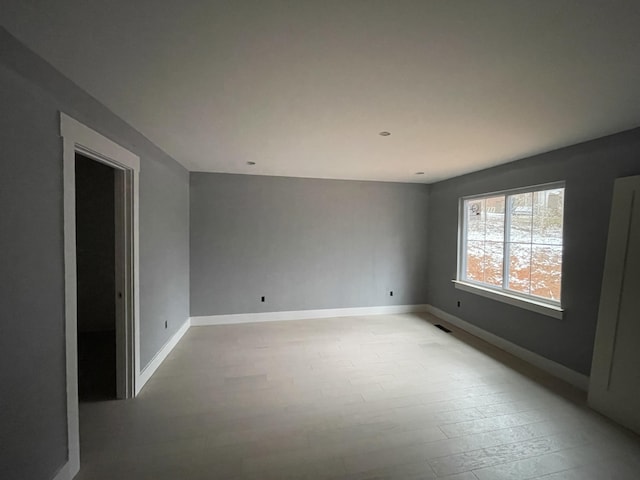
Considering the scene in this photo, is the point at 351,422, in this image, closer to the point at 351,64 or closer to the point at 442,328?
the point at 351,64

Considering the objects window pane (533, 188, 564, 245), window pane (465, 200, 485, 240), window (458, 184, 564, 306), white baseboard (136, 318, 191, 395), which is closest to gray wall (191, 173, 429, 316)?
white baseboard (136, 318, 191, 395)

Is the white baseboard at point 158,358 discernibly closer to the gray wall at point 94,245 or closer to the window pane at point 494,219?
the gray wall at point 94,245

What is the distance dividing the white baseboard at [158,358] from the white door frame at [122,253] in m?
0.08

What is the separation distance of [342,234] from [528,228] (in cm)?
259

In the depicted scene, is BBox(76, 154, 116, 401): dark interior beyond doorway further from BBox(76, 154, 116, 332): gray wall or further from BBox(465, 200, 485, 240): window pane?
BBox(465, 200, 485, 240): window pane

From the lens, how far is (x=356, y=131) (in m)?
2.38

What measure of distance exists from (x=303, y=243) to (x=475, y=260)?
2.70 meters

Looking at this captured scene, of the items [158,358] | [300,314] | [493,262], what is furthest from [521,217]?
[158,358]

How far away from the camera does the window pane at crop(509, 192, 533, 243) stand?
331 cm

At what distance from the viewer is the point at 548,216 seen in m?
3.09

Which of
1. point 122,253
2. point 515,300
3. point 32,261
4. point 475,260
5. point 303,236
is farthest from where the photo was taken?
point 303,236

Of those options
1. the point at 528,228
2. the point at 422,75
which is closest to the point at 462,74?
the point at 422,75

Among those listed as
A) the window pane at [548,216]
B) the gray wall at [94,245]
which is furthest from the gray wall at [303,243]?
the window pane at [548,216]

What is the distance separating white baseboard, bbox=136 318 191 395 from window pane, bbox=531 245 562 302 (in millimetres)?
4307
